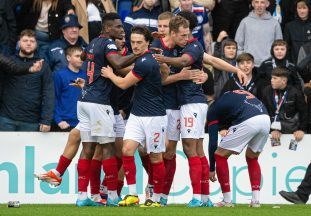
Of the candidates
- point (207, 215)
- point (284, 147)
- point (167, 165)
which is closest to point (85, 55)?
point (167, 165)

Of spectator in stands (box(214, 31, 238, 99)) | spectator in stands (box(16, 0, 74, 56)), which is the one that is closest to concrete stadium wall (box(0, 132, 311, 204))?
spectator in stands (box(214, 31, 238, 99))

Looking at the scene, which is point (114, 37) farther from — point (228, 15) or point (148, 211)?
point (228, 15)

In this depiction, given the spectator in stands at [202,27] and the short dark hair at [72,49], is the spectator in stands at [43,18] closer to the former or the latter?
the short dark hair at [72,49]

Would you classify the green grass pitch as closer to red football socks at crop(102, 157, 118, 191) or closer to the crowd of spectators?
red football socks at crop(102, 157, 118, 191)

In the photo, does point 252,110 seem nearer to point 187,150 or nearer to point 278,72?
point 187,150

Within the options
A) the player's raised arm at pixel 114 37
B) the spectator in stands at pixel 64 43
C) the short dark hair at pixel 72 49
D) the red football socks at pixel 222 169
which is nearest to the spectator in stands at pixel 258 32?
the spectator in stands at pixel 64 43

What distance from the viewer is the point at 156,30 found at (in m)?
22.6

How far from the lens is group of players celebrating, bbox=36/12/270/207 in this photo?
57.2 ft

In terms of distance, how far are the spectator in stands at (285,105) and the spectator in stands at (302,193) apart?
6.78ft

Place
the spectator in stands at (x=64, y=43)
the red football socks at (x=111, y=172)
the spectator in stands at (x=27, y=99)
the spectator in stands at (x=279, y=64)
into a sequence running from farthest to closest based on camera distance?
1. the spectator in stands at (x=279, y=64)
2. the spectator in stands at (x=64, y=43)
3. the spectator in stands at (x=27, y=99)
4. the red football socks at (x=111, y=172)

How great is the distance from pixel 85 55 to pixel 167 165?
2.09 metres

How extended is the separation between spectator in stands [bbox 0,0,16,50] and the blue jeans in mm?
1577

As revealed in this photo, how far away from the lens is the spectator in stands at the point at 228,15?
79.5 feet

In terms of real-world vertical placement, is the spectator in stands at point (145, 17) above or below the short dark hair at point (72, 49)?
above
